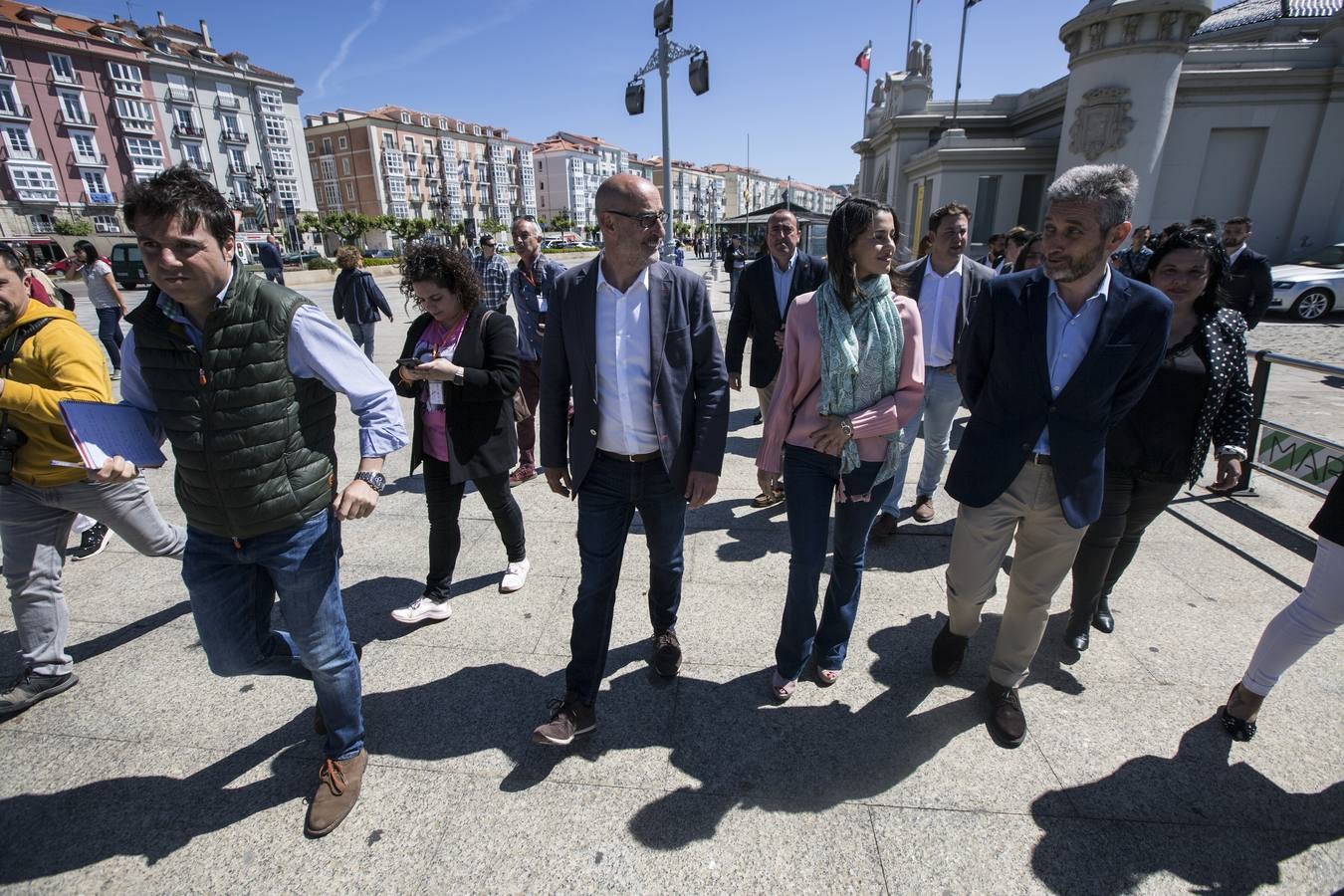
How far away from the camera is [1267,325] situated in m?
12.7

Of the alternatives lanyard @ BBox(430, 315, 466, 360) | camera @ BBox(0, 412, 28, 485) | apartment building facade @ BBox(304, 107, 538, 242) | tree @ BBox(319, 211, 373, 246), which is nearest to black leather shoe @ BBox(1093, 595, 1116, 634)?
lanyard @ BBox(430, 315, 466, 360)

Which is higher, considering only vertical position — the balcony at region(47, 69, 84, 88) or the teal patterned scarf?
the balcony at region(47, 69, 84, 88)

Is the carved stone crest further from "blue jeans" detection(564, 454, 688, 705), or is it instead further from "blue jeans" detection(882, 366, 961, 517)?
"blue jeans" detection(564, 454, 688, 705)

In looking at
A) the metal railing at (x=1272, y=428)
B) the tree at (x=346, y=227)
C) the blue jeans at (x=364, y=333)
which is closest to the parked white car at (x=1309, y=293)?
the metal railing at (x=1272, y=428)

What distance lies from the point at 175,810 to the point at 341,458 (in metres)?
4.00

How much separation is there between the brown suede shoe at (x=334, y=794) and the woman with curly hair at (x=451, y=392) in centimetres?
104

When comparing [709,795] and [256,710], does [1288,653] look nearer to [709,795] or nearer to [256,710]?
[709,795]

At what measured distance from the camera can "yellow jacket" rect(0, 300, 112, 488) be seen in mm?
2330

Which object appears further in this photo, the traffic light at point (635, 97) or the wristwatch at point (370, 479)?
the traffic light at point (635, 97)

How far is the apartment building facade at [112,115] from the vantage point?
1750 inches

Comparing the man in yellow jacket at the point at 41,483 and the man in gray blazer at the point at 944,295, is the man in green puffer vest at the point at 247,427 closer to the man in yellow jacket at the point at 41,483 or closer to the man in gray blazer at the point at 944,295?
the man in yellow jacket at the point at 41,483

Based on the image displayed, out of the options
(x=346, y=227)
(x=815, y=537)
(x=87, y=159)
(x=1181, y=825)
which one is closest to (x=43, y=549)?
(x=815, y=537)

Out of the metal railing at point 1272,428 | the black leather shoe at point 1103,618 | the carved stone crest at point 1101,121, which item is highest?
the carved stone crest at point 1101,121

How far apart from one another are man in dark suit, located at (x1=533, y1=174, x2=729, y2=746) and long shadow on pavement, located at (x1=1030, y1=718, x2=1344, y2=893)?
1678mm
